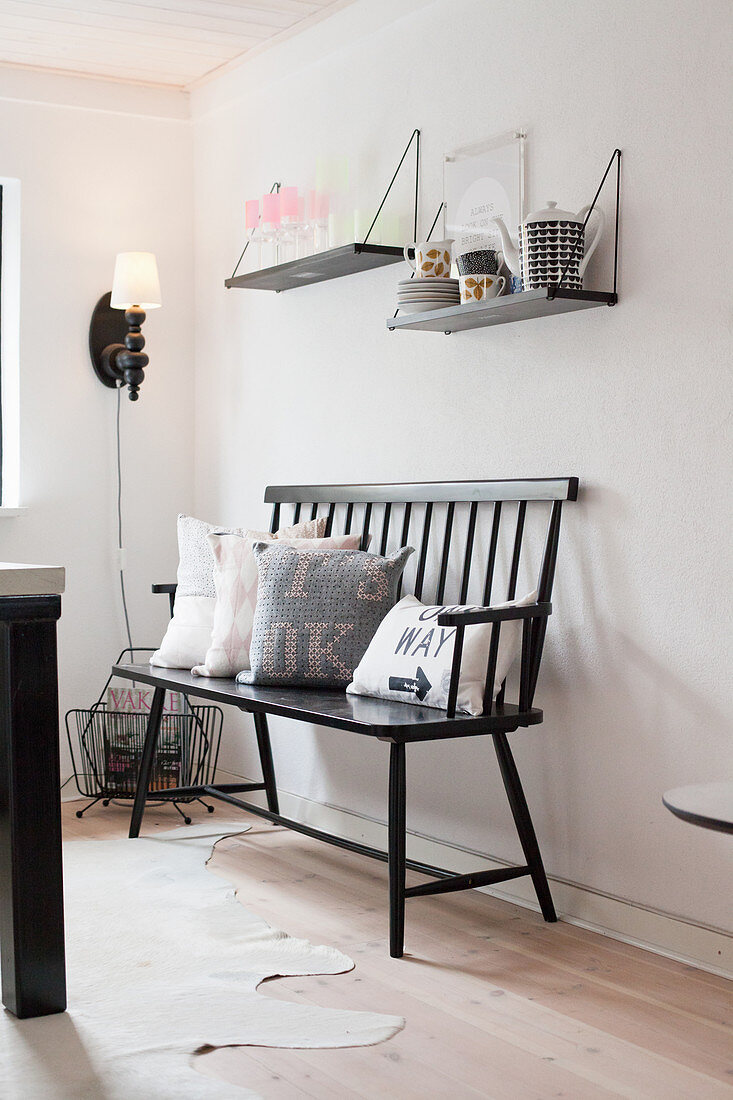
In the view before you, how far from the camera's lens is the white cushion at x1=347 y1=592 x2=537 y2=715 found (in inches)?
112

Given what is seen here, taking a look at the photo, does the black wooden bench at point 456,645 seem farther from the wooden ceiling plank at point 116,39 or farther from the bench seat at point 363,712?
the wooden ceiling plank at point 116,39

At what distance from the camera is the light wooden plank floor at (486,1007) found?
2.09 metres

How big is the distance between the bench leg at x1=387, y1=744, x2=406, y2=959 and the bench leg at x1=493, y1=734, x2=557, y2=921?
0.98 ft

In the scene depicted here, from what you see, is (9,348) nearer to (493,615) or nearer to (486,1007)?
(493,615)

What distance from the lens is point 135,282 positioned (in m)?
4.14

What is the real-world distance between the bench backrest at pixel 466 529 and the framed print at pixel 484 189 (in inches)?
25.9

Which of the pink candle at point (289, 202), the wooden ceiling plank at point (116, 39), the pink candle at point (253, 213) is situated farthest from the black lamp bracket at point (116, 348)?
the wooden ceiling plank at point (116, 39)

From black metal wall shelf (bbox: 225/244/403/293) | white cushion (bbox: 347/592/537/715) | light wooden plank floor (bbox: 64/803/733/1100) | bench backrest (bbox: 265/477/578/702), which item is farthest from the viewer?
black metal wall shelf (bbox: 225/244/403/293)

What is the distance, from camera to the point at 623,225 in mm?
2787

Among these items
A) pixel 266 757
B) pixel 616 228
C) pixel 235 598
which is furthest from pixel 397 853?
pixel 616 228

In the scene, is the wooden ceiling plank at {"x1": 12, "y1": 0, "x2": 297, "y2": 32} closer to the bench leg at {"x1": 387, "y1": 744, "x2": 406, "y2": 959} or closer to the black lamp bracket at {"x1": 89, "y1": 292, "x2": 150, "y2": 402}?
the black lamp bracket at {"x1": 89, "y1": 292, "x2": 150, "y2": 402}

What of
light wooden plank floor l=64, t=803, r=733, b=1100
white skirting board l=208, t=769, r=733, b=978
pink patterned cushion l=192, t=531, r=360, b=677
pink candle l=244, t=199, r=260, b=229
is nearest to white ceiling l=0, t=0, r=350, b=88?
pink candle l=244, t=199, r=260, b=229

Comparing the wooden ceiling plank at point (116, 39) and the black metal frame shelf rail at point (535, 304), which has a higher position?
the wooden ceiling plank at point (116, 39)

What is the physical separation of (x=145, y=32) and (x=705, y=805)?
326cm
